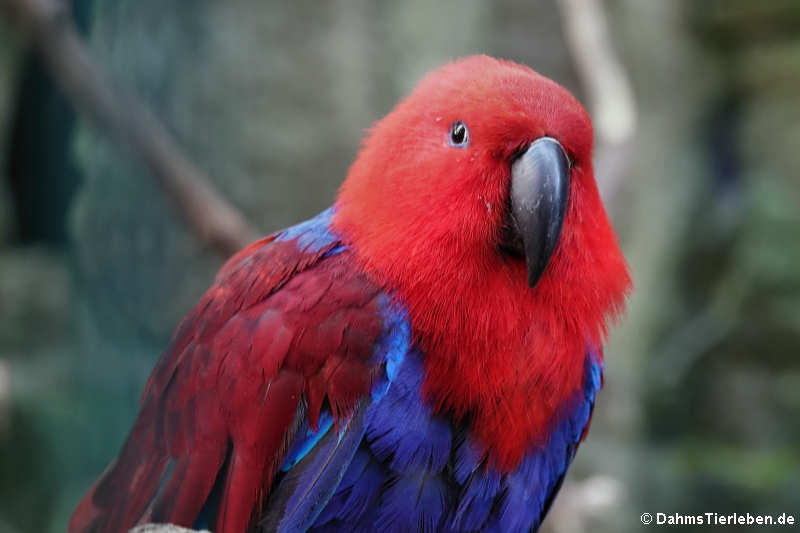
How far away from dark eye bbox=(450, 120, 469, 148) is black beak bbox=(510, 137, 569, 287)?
0.11 metres

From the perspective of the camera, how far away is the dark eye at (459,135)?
4.45 feet

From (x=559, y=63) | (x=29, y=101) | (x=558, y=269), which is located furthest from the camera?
(x=559, y=63)

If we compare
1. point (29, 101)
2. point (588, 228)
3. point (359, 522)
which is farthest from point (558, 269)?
point (29, 101)

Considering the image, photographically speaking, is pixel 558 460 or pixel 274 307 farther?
pixel 558 460

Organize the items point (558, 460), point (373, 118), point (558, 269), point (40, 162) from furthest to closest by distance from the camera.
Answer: point (373, 118) → point (40, 162) → point (558, 460) → point (558, 269)

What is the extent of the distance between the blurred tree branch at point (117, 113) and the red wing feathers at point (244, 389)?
79 cm

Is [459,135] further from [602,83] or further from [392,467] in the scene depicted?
[602,83]

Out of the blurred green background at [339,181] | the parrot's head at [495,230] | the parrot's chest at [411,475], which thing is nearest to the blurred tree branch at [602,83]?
the blurred green background at [339,181]

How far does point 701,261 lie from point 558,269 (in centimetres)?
340

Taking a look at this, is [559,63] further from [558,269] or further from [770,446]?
[558,269]

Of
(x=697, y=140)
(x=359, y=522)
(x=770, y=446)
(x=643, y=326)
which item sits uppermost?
(x=359, y=522)

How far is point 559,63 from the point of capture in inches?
165

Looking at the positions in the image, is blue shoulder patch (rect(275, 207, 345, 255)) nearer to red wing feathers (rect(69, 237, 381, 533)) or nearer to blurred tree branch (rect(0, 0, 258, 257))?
red wing feathers (rect(69, 237, 381, 533))

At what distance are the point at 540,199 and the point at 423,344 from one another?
12.2 inches
